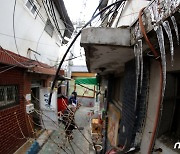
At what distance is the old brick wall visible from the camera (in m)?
6.31

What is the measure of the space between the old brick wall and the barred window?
0.17 metres

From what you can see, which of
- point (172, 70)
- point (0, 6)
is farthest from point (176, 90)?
point (0, 6)

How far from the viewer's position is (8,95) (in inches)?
271

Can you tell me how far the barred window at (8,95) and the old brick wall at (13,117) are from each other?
17cm

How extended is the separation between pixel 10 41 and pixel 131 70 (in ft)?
16.5

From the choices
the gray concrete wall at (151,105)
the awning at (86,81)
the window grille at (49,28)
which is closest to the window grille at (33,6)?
the window grille at (49,28)

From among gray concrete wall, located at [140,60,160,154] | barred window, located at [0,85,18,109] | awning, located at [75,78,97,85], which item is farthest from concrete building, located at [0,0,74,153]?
gray concrete wall, located at [140,60,160,154]

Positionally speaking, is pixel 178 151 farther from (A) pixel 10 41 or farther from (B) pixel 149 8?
(A) pixel 10 41

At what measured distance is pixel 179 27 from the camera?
1837 mm

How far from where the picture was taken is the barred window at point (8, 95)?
643cm

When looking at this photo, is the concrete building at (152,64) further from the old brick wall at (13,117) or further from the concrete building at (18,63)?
the old brick wall at (13,117)

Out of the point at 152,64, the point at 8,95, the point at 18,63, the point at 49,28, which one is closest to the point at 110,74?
the point at 18,63

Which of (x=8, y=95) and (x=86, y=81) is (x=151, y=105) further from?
(x=86, y=81)

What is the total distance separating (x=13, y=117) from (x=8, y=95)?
940 millimetres
